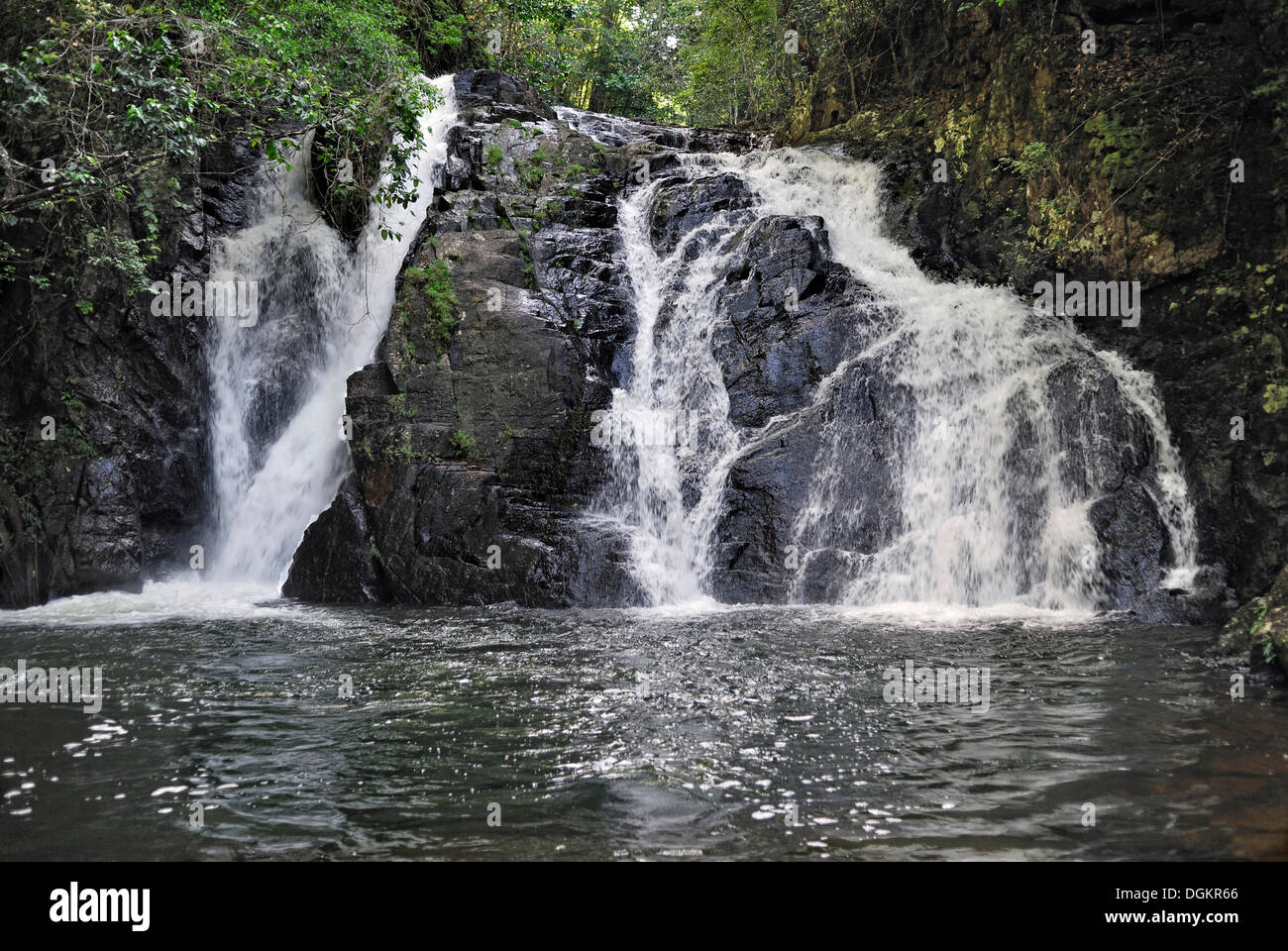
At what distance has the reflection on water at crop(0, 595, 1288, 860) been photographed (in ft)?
12.8

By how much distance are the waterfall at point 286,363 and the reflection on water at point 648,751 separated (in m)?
4.14

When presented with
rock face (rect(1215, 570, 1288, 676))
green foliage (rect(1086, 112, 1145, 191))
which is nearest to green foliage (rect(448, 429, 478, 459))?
rock face (rect(1215, 570, 1288, 676))

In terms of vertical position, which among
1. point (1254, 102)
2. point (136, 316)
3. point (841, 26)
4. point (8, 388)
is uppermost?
point (841, 26)

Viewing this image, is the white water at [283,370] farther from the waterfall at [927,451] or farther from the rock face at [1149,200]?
the rock face at [1149,200]

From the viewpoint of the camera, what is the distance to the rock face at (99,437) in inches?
452

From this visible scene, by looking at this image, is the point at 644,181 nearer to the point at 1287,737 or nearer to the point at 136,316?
the point at 136,316

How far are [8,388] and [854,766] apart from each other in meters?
12.7

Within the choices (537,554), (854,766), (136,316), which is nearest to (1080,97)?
(537,554)

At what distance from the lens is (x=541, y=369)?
37.0 feet

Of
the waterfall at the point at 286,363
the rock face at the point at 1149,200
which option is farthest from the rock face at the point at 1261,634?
the waterfall at the point at 286,363

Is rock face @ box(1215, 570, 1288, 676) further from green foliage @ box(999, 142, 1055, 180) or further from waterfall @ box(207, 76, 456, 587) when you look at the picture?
waterfall @ box(207, 76, 456, 587)

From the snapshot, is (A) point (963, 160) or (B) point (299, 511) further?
(A) point (963, 160)

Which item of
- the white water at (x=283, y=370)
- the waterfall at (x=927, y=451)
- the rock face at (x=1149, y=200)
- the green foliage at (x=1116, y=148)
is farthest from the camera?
the white water at (x=283, y=370)

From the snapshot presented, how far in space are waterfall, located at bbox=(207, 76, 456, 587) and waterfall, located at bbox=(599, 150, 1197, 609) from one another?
420cm
